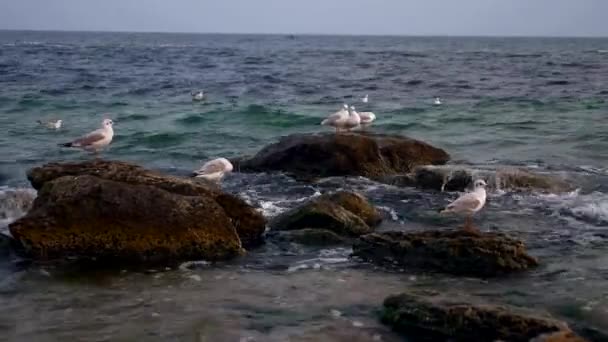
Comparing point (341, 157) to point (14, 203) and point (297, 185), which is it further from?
point (14, 203)

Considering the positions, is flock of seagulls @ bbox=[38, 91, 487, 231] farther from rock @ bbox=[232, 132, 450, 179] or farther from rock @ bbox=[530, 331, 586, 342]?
rock @ bbox=[530, 331, 586, 342]

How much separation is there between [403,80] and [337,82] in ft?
10.8

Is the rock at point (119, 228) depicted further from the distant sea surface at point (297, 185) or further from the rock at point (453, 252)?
the rock at point (453, 252)

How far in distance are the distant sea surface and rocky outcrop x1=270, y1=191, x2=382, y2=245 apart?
37cm

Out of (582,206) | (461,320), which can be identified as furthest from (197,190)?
(582,206)

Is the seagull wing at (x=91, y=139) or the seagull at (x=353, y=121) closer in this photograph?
the seagull wing at (x=91, y=139)

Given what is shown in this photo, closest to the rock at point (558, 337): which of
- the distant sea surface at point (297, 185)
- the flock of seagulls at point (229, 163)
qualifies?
the distant sea surface at point (297, 185)

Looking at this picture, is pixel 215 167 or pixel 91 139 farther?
pixel 91 139

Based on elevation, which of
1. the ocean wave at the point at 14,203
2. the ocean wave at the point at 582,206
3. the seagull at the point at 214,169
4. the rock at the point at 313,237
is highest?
the seagull at the point at 214,169

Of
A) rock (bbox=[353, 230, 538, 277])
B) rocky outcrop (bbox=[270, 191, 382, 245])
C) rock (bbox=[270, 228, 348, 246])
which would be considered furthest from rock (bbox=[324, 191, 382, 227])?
rock (bbox=[353, 230, 538, 277])

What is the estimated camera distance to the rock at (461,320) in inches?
221

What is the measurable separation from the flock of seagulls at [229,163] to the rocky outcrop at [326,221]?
3.68 feet

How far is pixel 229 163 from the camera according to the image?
38.4 feet

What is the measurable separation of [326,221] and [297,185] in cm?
321
